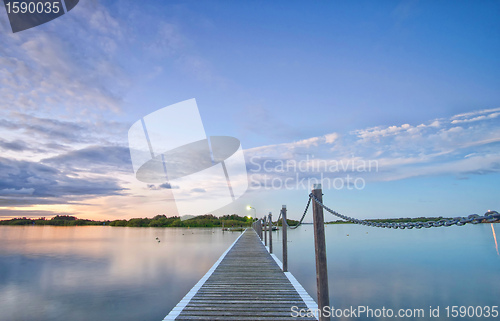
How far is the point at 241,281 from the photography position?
751 centimetres

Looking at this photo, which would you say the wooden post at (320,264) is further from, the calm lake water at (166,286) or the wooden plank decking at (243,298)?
the calm lake water at (166,286)

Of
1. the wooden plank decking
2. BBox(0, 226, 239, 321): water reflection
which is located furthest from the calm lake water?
the wooden plank decking

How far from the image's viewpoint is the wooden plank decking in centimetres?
493

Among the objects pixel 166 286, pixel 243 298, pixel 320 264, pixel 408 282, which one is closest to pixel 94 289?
pixel 166 286

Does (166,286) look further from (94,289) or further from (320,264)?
(320,264)

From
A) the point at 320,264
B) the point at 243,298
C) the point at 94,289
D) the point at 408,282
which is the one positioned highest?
the point at 320,264

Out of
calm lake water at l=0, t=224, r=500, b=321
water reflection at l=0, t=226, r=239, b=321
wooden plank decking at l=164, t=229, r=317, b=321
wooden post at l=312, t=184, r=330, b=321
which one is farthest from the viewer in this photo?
calm lake water at l=0, t=224, r=500, b=321

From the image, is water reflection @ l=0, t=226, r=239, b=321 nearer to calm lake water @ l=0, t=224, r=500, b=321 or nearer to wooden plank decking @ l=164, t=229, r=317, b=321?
calm lake water @ l=0, t=224, r=500, b=321

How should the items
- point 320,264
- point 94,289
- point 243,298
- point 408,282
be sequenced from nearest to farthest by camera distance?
1. point 320,264
2. point 243,298
3. point 94,289
4. point 408,282

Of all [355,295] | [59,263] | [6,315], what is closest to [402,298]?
[355,295]

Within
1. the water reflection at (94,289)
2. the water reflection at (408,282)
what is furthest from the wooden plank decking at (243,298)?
the water reflection at (408,282)

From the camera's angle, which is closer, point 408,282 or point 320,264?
point 320,264

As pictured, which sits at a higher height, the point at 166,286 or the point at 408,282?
the point at 166,286

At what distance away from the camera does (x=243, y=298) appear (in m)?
5.88
